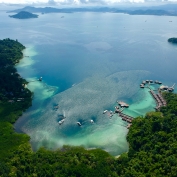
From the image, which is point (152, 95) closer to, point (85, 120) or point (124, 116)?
point (124, 116)

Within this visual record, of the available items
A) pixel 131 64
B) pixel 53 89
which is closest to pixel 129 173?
pixel 53 89

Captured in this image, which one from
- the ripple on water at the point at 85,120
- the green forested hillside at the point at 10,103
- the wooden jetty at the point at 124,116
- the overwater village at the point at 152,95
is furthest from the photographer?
the overwater village at the point at 152,95

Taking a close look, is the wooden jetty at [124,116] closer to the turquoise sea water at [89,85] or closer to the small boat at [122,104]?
the turquoise sea water at [89,85]

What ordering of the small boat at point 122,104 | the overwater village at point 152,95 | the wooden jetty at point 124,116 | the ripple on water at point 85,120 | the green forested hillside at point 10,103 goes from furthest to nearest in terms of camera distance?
the small boat at point 122,104
the overwater village at point 152,95
the wooden jetty at point 124,116
the ripple on water at point 85,120
the green forested hillside at point 10,103

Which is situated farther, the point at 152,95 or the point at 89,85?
the point at 89,85

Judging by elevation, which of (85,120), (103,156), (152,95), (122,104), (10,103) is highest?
(103,156)

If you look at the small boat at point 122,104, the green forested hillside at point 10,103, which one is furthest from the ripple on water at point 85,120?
the green forested hillside at point 10,103

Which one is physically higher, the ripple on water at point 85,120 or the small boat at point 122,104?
the small boat at point 122,104

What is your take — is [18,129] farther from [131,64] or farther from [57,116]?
[131,64]

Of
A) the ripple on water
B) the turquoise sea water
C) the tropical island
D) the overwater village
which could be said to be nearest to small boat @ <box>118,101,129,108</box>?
the overwater village

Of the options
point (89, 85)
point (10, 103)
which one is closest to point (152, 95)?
point (89, 85)
